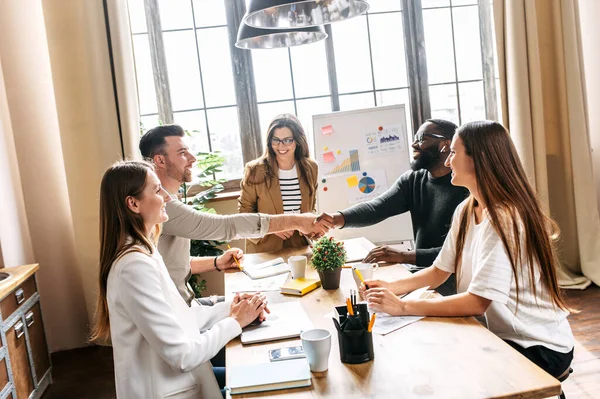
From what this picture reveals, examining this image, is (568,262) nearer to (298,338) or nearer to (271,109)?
(271,109)

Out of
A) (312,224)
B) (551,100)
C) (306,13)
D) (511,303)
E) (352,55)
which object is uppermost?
(352,55)

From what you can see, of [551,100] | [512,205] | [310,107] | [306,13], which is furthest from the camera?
[310,107]

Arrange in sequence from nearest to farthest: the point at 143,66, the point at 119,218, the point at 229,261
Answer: the point at 119,218 < the point at 229,261 < the point at 143,66

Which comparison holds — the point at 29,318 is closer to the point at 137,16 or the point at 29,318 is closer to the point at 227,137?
the point at 227,137

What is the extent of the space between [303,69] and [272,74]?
25 centimetres

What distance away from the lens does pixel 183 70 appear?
4.24 meters

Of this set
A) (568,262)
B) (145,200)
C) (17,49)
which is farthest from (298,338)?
(568,262)

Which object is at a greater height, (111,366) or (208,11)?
(208,11)

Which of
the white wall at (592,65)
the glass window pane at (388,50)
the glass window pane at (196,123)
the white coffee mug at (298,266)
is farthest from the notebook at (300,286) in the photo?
the white wall at (592,65)

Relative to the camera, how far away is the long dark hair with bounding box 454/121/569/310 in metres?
1.61

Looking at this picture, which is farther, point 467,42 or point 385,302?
point 467,42

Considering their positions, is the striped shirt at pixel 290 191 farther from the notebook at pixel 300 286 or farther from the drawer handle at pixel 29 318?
the drawer handle at pixel 29 318

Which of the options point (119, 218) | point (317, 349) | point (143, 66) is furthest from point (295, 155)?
point (317, 349)

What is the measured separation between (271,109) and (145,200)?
9.36 feet
